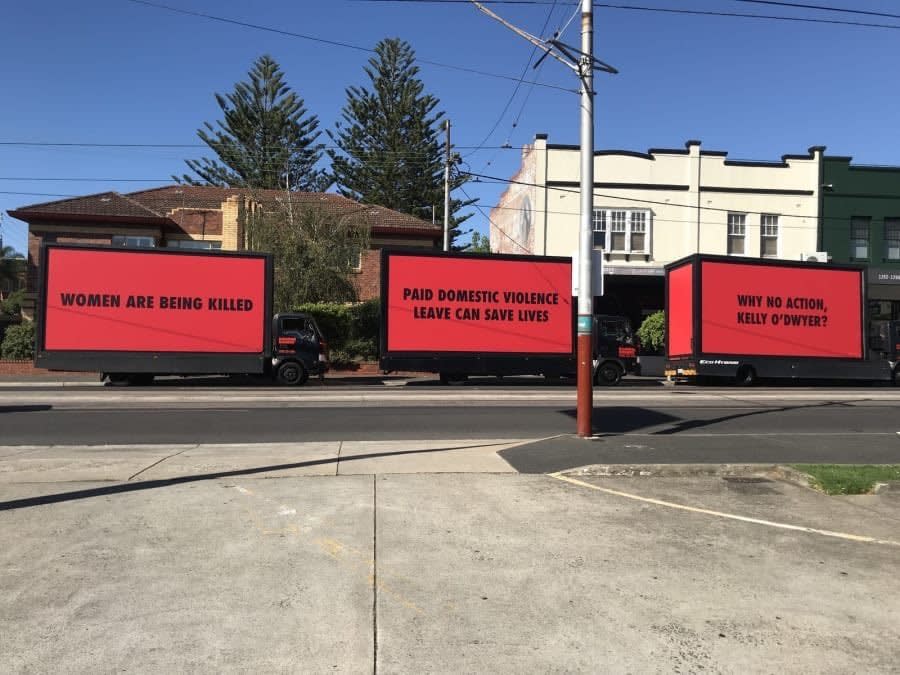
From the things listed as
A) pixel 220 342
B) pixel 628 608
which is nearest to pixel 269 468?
pixel 628 608

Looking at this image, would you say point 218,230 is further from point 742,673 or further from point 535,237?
point 742,673

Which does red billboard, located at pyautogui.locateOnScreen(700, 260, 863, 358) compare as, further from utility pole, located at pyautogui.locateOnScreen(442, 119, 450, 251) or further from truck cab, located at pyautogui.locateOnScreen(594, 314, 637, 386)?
utility pole, located at pyautogui.locateOnScreen(442, 119, 450, 251)

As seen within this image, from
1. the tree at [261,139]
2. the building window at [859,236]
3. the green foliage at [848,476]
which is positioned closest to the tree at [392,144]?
the tree at [261,139]

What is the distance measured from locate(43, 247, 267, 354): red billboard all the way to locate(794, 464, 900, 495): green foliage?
52.6ft

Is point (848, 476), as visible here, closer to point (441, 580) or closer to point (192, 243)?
point (441, 580)

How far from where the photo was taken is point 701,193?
3136 cm

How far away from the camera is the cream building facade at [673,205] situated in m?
31.1

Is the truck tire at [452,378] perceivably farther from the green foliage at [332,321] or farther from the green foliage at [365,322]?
the green foliage at [332,321]

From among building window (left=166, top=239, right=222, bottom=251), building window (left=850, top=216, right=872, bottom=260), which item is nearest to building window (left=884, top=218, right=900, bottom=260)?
building window (left=850, top=216, right=872, bottom=260)

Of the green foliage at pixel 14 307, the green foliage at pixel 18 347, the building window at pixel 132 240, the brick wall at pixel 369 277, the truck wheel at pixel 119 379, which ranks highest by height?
the building window at pixel 132 240

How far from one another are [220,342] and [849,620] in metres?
18.8

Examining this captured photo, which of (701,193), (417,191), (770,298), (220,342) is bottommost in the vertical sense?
(220,342)

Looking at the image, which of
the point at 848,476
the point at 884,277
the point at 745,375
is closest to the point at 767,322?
the point at 745,375

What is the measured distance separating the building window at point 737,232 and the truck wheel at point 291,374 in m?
20.2
